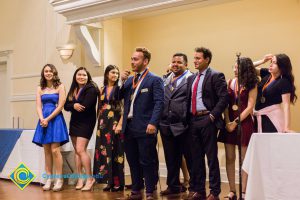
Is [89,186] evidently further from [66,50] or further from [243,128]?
[66,50]

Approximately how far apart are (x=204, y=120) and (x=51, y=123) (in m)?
1.91

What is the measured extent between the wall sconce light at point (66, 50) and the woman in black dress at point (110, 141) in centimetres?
158

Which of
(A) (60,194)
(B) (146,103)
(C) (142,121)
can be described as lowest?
(A) (60,194)

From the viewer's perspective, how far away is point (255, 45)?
5.74 m

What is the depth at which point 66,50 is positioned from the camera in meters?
6.37

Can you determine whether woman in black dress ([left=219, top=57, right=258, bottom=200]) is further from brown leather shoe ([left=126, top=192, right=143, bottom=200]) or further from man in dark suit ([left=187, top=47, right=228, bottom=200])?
brown leather shoe ([left=126, top=192, right=143, bottom=200])

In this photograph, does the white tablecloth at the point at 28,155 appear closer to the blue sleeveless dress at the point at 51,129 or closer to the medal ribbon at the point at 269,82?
the blue sleeveless dress at the point at 51,129

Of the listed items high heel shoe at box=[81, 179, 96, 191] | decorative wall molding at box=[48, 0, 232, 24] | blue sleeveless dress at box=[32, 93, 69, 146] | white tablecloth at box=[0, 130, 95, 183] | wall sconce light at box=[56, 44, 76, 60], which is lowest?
high heel shoe at box=[81, 179, 96, 191]

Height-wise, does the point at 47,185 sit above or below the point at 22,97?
below

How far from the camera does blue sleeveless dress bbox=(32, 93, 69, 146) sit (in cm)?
506

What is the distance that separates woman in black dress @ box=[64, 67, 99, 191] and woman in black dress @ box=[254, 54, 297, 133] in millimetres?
1903

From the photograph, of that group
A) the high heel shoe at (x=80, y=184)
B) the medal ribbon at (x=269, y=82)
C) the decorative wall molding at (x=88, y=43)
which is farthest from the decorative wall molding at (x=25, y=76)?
the medal ribbon at (x=269, y=82)

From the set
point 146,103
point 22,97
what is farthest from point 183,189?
point 22,97

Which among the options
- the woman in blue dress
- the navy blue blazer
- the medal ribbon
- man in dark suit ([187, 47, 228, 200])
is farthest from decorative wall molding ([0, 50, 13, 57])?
the medal ribbon
